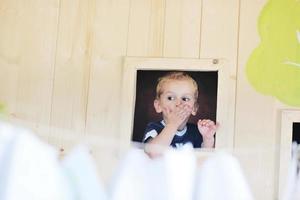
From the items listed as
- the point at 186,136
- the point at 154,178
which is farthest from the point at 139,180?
the point at 186,136

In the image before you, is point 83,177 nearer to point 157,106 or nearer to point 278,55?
point 157,106

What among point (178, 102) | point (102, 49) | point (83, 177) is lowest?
point (83, 177)

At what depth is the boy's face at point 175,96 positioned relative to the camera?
950 millimetres

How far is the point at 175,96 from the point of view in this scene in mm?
955

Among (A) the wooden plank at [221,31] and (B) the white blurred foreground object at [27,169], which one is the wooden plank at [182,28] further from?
(B) the white blurred foreground object at [27,169]

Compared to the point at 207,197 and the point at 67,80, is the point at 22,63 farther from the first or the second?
the point at 207,197

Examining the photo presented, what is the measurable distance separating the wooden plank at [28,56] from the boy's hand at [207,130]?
323 mm

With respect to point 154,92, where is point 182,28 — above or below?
above

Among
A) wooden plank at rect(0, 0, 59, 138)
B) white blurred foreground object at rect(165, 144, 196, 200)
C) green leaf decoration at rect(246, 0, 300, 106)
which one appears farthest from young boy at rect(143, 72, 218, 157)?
white blurred foreground object at rect(165, 144, 196, 200)

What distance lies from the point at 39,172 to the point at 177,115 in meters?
0.52

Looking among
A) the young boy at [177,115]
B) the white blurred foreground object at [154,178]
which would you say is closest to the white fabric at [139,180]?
the white blurred foreground object at [154,178]

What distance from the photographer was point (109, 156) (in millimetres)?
485

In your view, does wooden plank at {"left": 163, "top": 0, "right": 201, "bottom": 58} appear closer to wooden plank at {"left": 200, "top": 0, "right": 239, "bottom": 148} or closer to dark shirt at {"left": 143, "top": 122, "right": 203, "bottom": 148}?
wooden plank at {"left": 200, "top": 0, "right": 239, "bottom": 148}

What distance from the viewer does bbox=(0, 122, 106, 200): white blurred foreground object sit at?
45 centimetres
